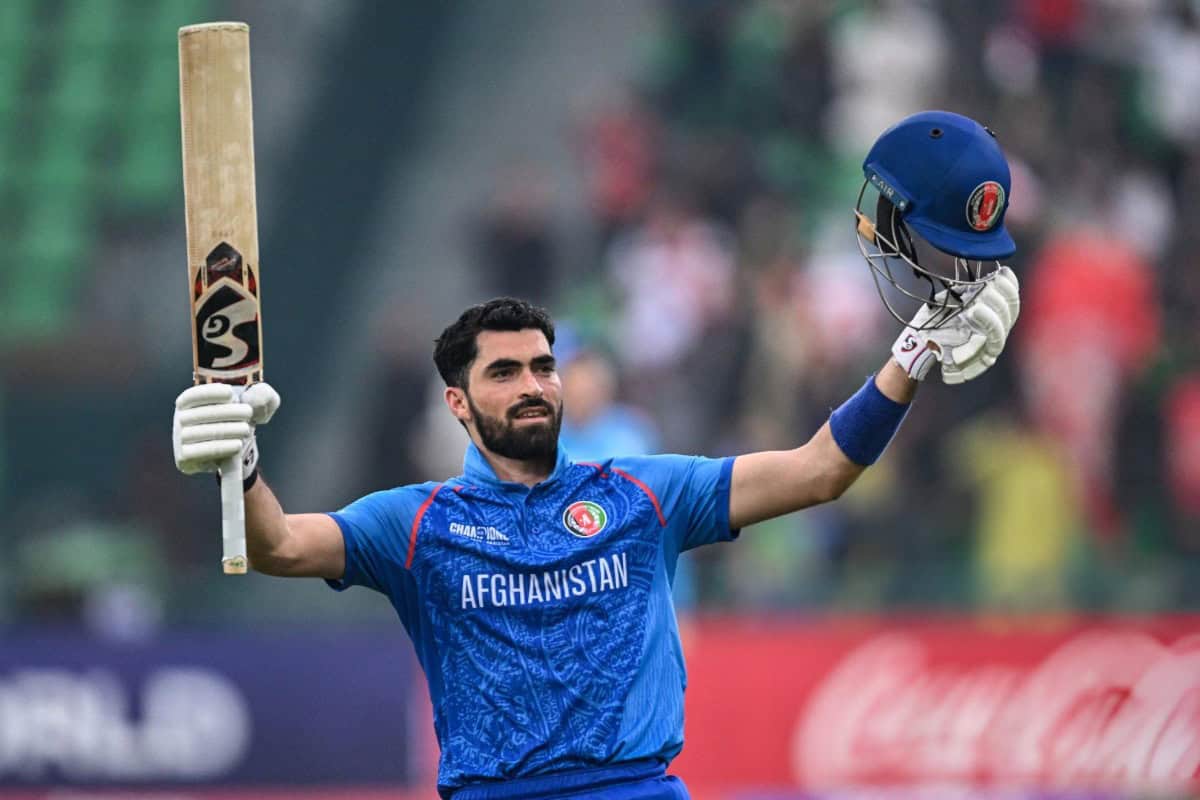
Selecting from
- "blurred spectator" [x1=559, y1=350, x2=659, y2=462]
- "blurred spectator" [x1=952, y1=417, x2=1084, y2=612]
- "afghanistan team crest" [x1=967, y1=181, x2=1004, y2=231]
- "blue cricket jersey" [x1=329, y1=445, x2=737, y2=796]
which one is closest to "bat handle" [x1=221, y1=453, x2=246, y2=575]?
"blue cricket jersey" [x1=329, y1=445, x2=737, y2=796]

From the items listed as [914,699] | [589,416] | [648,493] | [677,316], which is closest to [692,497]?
[648,493]

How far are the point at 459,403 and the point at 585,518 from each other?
0.44 m

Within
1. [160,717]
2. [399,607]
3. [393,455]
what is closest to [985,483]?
[393,455]

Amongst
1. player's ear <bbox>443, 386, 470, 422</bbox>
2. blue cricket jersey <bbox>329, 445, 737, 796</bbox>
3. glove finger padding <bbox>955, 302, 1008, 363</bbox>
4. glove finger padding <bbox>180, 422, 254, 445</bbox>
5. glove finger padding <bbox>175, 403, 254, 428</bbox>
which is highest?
glove finger padding <bbox>955, 302, 1008, 363</bbox>

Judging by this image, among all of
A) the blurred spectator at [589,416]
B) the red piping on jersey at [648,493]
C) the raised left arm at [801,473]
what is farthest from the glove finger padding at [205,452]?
the blurred spectator at [589,416]

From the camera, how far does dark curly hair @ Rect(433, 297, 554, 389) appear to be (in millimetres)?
5055

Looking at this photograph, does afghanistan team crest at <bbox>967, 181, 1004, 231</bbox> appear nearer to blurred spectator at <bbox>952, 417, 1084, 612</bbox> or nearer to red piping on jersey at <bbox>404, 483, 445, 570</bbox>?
red piping on jersey at <bbox>404, 483, 445, 570</bbox>

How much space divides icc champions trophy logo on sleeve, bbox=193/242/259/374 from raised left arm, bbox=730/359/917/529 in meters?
1.19

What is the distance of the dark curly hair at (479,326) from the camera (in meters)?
5.05

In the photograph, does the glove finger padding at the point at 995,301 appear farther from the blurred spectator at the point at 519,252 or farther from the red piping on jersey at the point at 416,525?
the blurred spectator at the point at 519,252

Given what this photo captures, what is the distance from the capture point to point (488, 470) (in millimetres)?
5012

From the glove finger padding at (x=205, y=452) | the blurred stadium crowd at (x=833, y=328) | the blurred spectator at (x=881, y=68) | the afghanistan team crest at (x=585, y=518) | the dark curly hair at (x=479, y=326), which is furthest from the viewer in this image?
the blurred spectator at (x=881, y=68)

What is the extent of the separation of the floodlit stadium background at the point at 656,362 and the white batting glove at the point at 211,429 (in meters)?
3.34

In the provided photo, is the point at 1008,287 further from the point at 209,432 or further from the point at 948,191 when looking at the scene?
the point at 209,432
